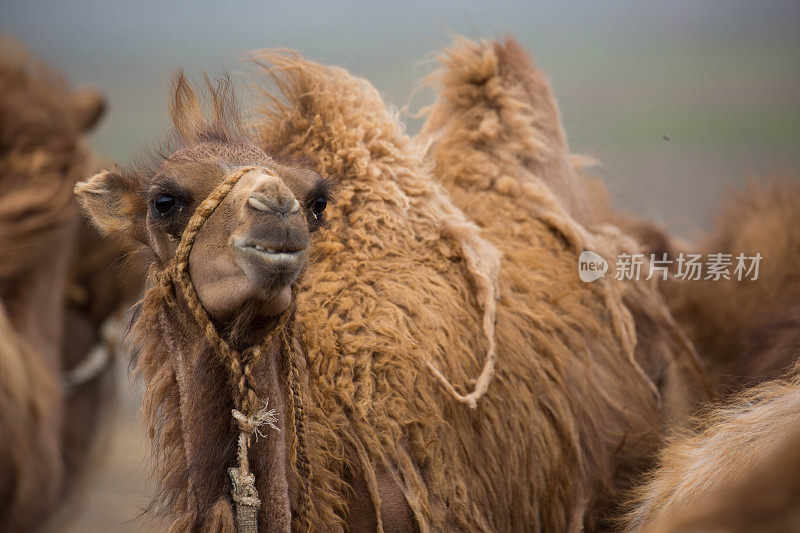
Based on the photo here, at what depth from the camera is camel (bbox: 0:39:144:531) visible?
10.2 feet

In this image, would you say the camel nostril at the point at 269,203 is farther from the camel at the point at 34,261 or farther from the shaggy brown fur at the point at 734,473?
the camel at the point at 34,261

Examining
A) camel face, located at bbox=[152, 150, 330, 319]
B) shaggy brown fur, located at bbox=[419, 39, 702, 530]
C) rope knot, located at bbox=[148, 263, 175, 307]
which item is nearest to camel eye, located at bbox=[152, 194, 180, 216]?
camel face, located at bbox=[152, 150, 330, 319]

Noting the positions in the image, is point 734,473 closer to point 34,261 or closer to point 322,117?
point 322,117

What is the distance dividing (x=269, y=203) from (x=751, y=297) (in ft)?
8.61

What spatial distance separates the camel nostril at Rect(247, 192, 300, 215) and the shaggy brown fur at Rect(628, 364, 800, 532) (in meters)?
0.93

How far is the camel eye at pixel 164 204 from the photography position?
175 centimetres

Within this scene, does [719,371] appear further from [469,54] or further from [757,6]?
[757,6]

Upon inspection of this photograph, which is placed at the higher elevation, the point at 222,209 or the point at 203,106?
the point at 203,106

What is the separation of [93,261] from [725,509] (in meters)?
4.17

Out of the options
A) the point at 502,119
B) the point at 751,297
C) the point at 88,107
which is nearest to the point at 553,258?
the point at 502,119

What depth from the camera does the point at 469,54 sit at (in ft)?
9.98

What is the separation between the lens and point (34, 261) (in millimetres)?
3543

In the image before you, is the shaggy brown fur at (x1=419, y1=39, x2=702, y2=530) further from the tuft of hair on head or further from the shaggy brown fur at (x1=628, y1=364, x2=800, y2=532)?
the tuft of hair on head

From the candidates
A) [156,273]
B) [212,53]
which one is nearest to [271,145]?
[156,273]
